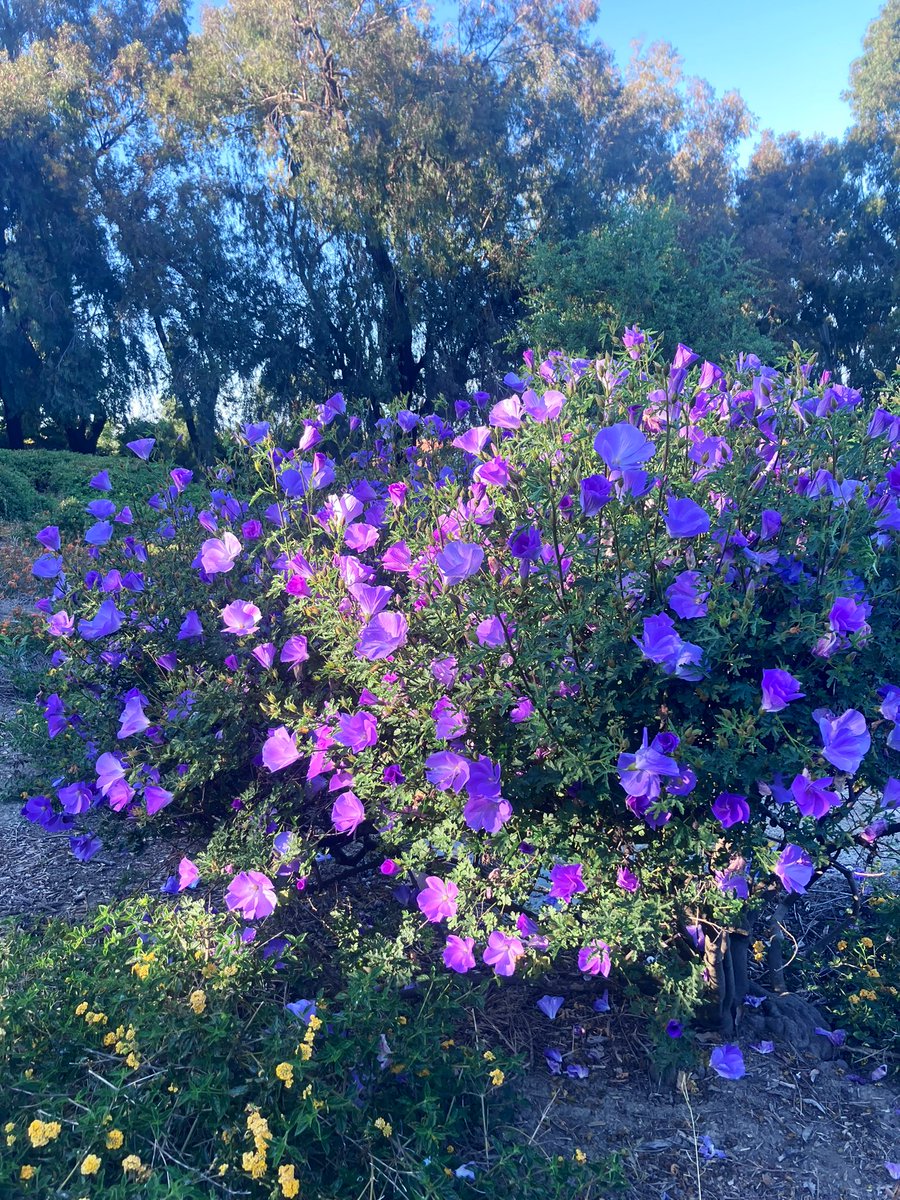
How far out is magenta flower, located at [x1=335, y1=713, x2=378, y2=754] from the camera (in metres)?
2.00

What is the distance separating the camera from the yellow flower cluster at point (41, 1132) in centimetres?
148

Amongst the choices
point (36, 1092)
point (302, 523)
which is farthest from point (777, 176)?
point (36, 1092)

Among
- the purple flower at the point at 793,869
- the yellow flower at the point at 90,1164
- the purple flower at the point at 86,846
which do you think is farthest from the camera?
the purple flower at the point at 86,846

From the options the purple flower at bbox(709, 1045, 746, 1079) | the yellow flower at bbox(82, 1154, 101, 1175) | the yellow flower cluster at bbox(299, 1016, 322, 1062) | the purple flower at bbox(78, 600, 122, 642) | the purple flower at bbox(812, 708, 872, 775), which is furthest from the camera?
the purple flower at bbox(78, 600, 122, 642)

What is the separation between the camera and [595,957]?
6.46ft

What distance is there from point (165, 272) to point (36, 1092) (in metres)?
15.7

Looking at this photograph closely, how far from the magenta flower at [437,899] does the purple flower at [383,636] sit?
608 millimetres

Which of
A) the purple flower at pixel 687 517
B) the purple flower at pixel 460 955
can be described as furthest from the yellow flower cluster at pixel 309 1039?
the purple flower at pixel 687 517

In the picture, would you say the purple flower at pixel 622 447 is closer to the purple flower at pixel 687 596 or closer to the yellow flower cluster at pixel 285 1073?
the purple flower at pixel 687 596

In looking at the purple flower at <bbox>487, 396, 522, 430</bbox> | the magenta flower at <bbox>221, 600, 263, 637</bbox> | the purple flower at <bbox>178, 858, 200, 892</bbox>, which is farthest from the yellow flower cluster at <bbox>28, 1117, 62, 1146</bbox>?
the purple flower at <bbox>487, 396, 522, 430</bbox>

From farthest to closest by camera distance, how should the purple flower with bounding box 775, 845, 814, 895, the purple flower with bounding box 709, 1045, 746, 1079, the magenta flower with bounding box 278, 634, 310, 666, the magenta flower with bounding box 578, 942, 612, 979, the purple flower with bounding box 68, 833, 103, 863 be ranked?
the purple flower with bounding box 68, 833, 103, 863
the magenta flower with bounding box 278, 634, 310, 666
the purple flower with bounding box 709, 1045, 746, 1079
the magenta flower with bounding box 578, 942, 612, 979
the purple flower with bounding box 775, 845, 814, 895

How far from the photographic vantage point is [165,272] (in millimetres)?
15297

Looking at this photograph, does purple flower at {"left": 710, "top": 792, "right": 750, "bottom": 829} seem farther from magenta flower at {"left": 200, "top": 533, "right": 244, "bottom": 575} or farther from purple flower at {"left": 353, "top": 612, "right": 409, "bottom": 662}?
magenta flower at {"left": 200, "top": 533, "right": 244, "bottom": 575}

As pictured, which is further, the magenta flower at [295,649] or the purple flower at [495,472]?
the magenta flower at [295,649]
